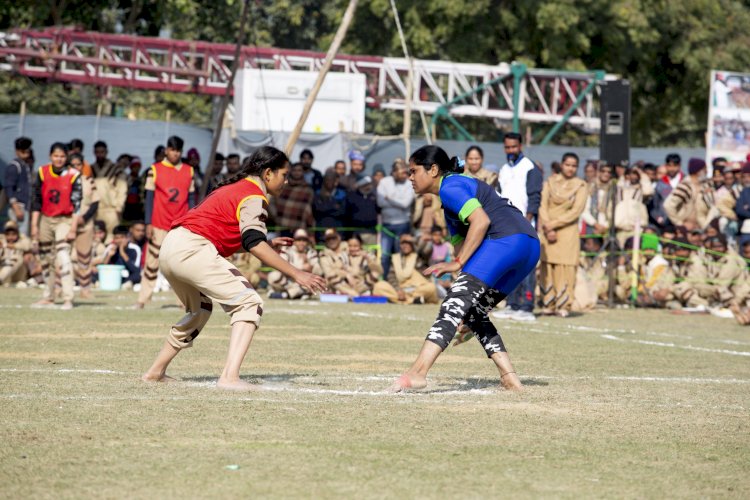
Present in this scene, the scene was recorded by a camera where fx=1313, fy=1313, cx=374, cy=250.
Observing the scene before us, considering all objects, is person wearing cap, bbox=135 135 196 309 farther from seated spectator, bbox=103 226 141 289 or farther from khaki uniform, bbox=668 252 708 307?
khaki uniform, bbox=668 252 708 307

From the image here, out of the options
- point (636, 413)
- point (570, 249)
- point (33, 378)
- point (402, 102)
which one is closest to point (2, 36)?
point (402, 102)

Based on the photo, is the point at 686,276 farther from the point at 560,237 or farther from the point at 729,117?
the point at 729,117

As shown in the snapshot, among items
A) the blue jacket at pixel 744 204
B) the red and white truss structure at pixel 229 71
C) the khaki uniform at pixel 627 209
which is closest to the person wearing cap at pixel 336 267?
the khaki uniform at pixel 627 209

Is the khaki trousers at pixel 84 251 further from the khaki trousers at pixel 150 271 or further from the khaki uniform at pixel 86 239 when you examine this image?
the khaki trousers at pixel 150 271

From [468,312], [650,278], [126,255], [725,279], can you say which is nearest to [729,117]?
[650,278]

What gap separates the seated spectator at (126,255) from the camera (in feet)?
70.5

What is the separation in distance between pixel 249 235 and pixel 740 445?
333cm

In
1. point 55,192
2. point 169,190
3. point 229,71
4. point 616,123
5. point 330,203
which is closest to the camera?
point 169,190

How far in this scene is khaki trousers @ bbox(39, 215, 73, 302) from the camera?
1642 cm

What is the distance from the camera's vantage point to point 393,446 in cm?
678

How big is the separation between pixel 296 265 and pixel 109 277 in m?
3.16

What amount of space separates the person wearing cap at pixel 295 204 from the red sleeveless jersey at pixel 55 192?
17.9 feet

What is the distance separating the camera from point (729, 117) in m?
25.1

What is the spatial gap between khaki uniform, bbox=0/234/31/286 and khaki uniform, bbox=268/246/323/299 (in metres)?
4.12
